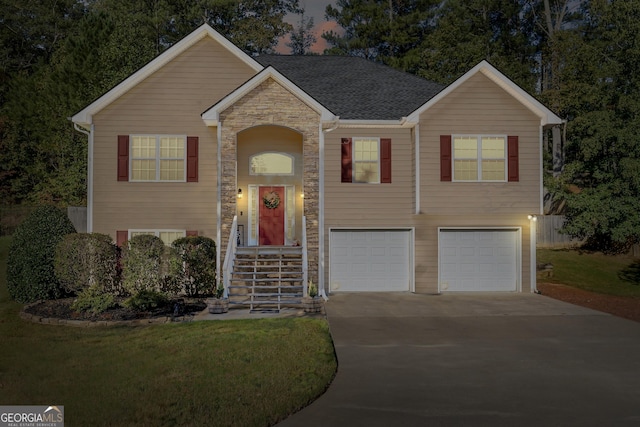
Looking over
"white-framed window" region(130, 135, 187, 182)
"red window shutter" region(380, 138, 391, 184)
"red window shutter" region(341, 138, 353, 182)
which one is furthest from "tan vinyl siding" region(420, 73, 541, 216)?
"white-framed window" region(130, 135, 187, 182)

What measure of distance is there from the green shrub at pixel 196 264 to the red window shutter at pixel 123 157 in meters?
3.20

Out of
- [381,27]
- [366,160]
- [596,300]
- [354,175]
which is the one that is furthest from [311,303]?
[381,27]

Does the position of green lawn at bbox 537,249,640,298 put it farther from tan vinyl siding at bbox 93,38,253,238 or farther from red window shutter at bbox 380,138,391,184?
tan vinyl siding at bbox 93,38,253,238

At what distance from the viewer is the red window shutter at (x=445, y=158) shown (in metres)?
17.8

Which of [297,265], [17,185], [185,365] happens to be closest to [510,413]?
[185,365]

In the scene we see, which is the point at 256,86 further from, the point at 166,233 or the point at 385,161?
the point at 166,233

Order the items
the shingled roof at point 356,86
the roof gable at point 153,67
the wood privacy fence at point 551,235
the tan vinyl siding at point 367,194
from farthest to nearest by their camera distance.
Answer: the wood privacy fence at point 551,235, the shingled roof at point 356,86, the tan vinyl siding at point 367,194, the roof gable at point 153,67

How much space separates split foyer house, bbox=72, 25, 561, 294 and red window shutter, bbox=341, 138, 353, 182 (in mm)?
46

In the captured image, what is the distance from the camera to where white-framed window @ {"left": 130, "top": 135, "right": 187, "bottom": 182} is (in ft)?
59.4

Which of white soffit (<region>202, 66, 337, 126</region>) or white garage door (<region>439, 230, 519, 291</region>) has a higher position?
white soffit (<region>202, 66, 337, 126</region>)

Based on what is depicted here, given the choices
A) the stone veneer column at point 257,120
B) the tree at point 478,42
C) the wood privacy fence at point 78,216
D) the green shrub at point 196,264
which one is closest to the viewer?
the green shrub at point 196,264

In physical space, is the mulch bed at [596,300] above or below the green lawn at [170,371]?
below

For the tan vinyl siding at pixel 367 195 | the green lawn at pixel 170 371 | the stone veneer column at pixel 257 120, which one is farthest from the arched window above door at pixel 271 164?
the green lawn at pixel 170 371

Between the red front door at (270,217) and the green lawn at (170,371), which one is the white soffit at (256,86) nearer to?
the red front door at (270,217)
